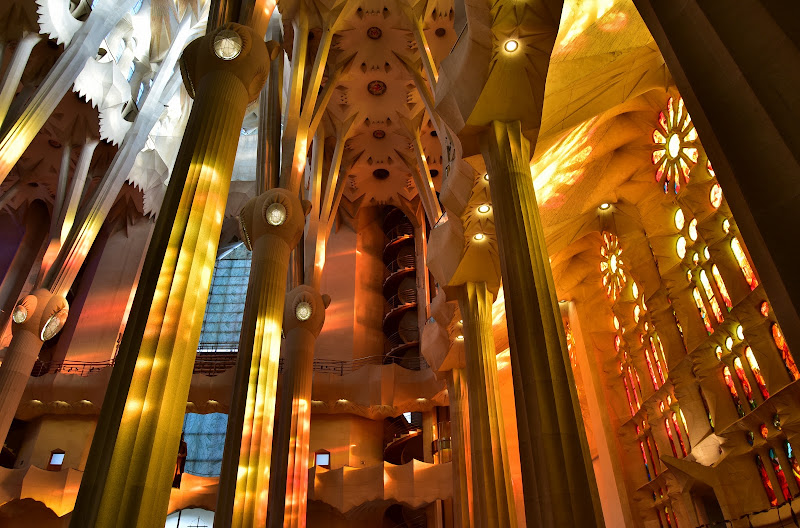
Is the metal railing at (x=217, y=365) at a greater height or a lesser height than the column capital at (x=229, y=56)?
greater

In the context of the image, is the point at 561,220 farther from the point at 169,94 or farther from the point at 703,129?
the point at 169,94

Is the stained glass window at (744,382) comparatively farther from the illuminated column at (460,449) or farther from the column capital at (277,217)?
the column capital at (277,217)

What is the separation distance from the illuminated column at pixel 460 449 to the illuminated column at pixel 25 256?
47.0 feet

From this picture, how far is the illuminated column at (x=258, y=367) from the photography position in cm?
748

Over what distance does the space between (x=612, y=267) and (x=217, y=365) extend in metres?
13.3

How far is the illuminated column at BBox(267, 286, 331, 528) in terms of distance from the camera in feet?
34.8

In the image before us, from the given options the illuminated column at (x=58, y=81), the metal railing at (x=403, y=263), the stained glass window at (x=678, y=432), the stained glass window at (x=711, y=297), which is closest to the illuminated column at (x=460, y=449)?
the stained glass window at (x=678, y=432)

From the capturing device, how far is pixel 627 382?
1312 centimetres

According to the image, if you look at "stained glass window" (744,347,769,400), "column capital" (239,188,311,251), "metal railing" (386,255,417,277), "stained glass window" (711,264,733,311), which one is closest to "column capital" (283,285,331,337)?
"column capital" (239,188,311,251)

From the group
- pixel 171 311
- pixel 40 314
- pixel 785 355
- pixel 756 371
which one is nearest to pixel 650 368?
pixel 756 371

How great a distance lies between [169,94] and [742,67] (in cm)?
1787

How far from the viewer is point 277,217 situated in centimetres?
958

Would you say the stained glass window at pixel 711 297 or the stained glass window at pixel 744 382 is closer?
the stained glass window at pixel 744 382

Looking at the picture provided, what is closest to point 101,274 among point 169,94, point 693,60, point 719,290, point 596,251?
point 169,94
